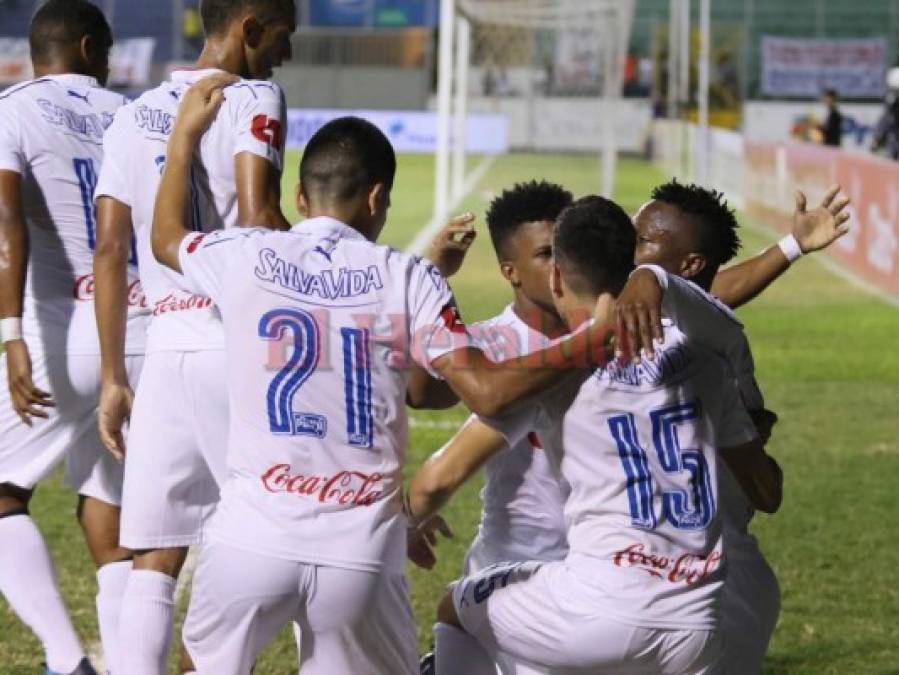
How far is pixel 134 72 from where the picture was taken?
51219 mm

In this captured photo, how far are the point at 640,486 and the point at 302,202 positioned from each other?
112cm

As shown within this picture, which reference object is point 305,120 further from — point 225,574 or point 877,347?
point 225,574

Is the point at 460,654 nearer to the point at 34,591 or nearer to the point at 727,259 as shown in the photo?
the point at 727,259

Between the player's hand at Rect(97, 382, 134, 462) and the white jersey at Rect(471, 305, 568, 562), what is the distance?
1.10 meters

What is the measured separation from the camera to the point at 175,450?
16.9 ft

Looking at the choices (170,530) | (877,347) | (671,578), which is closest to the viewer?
(671,578)

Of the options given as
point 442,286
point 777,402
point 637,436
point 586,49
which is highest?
point 586,49

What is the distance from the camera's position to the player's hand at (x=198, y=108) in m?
4.87

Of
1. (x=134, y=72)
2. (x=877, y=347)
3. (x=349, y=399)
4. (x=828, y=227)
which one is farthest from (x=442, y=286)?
(x=134, y=72)

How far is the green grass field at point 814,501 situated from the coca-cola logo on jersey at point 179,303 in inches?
67.8

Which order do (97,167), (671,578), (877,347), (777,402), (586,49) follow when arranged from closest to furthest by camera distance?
1. (671,578)
2. (97,167)
3. (777,402)
4. (877,347)
5. (586,49)

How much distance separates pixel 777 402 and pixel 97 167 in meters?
7.57

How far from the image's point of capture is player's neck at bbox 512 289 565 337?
16.7ft

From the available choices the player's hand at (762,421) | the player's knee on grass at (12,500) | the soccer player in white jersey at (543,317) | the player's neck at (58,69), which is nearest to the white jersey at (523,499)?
the soccer player in white jersey at (543,317)
